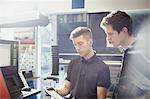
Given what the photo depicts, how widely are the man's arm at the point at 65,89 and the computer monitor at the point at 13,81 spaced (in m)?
0.48

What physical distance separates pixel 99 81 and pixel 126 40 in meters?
0.59

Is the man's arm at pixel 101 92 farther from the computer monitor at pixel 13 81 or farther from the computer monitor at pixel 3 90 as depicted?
the computer monitor at pixel 3 90

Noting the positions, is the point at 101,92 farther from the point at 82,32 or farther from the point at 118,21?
the point at 118,21

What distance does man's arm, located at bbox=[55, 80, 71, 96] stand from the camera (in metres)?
2.94

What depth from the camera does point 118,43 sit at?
2727mm

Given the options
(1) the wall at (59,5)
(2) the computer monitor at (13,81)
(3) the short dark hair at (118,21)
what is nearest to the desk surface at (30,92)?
(2) the computer monitor at (13,81)

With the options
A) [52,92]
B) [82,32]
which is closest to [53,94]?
[52,92]

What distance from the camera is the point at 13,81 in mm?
2799

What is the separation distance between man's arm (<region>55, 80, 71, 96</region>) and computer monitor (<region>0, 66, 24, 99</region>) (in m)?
0.48

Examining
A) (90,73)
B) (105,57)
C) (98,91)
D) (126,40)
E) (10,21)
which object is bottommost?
(98,91)

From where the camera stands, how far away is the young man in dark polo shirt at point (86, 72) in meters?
2.80

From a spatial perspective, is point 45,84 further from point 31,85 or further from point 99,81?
point 99,81

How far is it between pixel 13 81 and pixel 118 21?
1.45 metres

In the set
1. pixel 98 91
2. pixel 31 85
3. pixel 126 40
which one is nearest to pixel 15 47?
pixel 31 85
